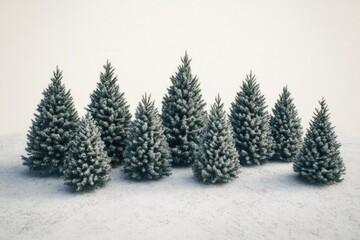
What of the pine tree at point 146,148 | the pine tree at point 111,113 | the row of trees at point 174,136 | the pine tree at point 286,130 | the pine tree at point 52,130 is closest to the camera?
the row of trees at point 174,136

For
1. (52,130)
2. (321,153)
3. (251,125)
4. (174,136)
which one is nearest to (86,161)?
(52,130)

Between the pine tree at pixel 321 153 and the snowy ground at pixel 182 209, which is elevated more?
the pine tree at pixel 321 153

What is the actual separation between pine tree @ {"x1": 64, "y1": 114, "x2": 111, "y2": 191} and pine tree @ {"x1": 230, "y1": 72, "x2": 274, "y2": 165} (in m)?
11.9

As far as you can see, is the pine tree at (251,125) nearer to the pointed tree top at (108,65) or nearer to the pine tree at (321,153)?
the pine tree at (321,153)

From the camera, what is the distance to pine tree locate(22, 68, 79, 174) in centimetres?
2672

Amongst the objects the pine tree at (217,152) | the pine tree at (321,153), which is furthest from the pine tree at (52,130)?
the pine tree at (321,153)

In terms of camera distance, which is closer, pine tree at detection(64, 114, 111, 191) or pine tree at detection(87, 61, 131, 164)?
pine tree at detection(64, 114, 111, 191)

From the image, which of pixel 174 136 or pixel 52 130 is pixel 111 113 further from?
pixel 174 136

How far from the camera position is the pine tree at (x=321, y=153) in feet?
81.7

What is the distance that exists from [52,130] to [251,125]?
16421mm

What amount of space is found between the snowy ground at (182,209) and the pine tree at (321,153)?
913 millimetres

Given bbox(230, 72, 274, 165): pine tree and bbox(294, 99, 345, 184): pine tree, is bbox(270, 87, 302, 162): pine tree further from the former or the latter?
bbox(294, 99, 345, 184): pine tree

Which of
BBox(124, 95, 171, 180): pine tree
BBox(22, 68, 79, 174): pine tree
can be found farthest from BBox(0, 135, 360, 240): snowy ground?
BBox(22, 68, 79, 174): pine tree

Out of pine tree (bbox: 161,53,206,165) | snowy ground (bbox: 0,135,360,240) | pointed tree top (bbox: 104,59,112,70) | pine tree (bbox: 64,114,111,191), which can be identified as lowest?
snowy ground (bbox: 0,135,360,240)
